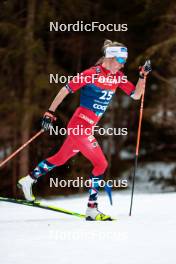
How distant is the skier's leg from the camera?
5312mm

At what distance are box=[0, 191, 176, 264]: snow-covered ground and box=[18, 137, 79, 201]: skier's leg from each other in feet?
1.17

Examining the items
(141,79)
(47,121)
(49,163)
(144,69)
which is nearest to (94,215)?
(49,163)

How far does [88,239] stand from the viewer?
410 centimetres

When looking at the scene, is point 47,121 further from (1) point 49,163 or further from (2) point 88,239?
(2) point 88,239

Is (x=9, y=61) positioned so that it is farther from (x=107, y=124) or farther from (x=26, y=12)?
(x=107, y=124)

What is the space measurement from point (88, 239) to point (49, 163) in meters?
1.46

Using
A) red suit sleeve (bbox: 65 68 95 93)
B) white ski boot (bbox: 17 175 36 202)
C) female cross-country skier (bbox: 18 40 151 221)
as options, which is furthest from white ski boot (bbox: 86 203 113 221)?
red suit sleeve (bbox: 65 68 95 93)

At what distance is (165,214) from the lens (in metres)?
5.48

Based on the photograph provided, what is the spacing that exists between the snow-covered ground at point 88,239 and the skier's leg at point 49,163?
14.1 inches

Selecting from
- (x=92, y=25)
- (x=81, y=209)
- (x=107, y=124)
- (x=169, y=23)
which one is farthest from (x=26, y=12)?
(x=81, y=209)

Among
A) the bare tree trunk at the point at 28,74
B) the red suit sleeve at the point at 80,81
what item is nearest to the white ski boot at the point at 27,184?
the red suit sleeve at the point at 80,81

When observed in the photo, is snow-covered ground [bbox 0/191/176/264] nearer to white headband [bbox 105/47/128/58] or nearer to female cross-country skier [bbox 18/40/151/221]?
female cross-country skier [bbox 18/40/151/221]

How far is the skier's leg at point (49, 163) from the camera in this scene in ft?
17.4

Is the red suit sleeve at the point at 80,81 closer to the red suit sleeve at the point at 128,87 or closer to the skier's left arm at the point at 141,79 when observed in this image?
the red suit sleeve at the point at 128,87
